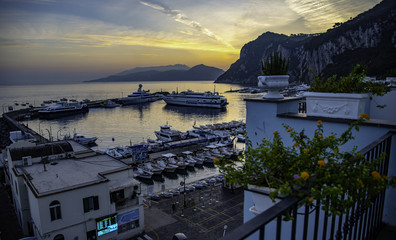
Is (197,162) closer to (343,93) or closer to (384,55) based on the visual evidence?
(343,93)

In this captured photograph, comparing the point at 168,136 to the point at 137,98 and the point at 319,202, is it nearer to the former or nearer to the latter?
the point at 319,202

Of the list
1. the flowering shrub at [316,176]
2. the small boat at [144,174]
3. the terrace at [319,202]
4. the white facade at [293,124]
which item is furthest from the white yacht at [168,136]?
the flowering shrub at [316,176]

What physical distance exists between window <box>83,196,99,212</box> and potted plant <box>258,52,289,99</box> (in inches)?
416

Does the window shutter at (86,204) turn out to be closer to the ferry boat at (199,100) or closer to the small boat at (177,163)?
the small boat at (177,163)

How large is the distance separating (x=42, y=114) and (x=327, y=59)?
116663 millimetres

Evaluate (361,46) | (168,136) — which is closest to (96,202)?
(168,136)

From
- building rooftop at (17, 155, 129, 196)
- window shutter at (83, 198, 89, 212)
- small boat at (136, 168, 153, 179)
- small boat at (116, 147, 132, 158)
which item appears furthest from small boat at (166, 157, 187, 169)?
window shutter at (83, 198, 89, 212)

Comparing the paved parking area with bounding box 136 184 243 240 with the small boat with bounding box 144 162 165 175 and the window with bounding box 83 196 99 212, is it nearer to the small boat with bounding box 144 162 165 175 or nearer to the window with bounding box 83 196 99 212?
the window with bounding box 83 196 99 212

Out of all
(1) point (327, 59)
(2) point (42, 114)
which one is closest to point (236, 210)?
(2) point (42, 114)

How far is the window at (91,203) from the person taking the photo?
12.4 m

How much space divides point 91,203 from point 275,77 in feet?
36.4

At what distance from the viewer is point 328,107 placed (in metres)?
4.97

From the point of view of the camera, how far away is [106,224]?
13.5 metres

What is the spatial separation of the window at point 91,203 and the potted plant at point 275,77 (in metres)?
10.6
